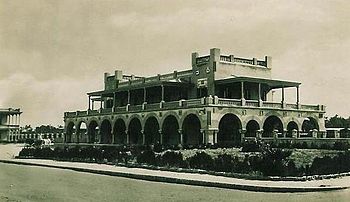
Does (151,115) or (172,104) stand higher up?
(172,104)

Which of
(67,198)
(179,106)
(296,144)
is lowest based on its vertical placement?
(67,198)

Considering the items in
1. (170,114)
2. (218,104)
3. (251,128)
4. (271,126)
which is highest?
(218,104)

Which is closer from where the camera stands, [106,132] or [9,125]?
[106,132]

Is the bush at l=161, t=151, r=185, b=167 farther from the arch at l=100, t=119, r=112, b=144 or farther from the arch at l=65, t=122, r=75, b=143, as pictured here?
the arch at l=65, t=122, r=75, b=143

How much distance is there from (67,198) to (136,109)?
29.1 m

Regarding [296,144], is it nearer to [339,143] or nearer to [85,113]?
[339,143]

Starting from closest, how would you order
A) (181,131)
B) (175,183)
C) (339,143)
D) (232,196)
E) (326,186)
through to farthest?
(232,196) < (326,186) < (175,183) < (339,143) < (181,131)

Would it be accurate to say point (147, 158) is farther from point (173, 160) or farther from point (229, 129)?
point (229, 129)

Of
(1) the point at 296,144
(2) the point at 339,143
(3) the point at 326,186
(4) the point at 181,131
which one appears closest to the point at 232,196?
(3) the point at 326,186

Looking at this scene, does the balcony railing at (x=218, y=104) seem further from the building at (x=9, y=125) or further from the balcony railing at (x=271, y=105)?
the building at (x=9, y=125)

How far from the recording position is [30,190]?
19.2m

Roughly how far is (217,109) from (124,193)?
64.8 ft

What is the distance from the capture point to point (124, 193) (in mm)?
17531

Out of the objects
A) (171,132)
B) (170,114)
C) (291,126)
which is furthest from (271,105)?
(171,132)
